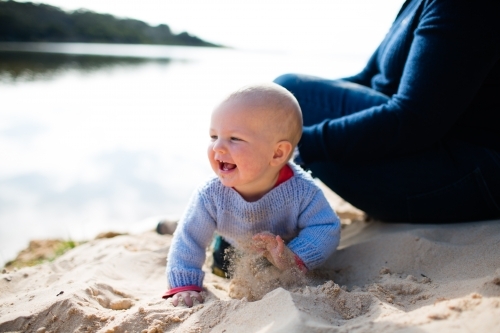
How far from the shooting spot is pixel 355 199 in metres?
2.11

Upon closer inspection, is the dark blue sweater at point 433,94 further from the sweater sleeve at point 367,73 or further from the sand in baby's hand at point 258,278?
the sand in baby's hand at point 258,278

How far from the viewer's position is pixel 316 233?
168 cm

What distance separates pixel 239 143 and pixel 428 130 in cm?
82

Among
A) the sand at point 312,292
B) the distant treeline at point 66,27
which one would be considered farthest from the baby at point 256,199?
the distant treeline at point 66,27

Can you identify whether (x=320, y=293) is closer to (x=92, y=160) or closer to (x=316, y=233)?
(x=316, y=233)

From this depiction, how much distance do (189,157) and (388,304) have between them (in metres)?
3.37

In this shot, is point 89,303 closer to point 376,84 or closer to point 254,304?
point 254,304

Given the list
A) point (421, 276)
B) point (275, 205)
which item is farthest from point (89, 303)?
point (421, 276)

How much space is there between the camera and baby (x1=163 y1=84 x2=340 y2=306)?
1560 millimetres

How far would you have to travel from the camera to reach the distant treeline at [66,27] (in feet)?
34.7

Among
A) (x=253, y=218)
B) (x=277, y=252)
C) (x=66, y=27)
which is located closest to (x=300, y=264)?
(x=277, y=252)

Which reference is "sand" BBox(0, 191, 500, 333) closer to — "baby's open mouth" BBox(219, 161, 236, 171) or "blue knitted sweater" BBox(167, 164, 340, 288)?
"blue knitted sweater" BBox(167, 164, 340, 288)

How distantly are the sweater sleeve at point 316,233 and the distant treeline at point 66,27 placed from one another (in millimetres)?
9946

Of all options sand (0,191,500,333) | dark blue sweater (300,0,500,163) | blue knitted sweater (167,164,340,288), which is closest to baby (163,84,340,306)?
blue knitted sweater (167,164,340,288)
